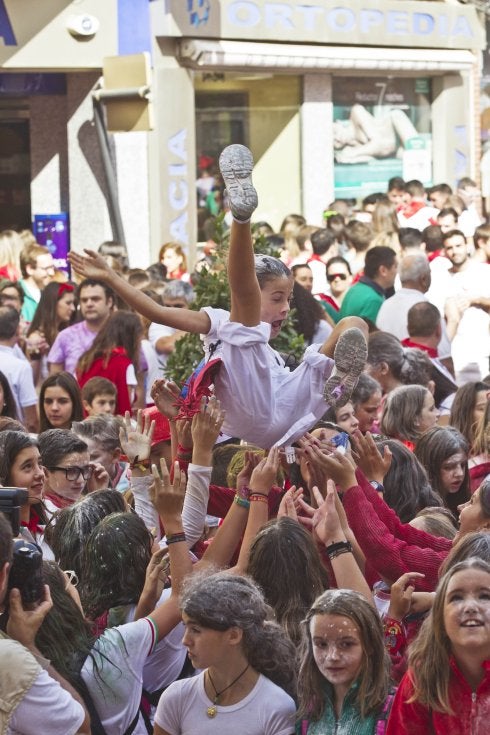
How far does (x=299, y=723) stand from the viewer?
416 cm

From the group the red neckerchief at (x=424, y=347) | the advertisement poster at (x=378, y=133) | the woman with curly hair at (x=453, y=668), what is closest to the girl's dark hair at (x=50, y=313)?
the red neckerchief at (x=424, y=347)

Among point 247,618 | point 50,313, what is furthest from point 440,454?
point 50,313

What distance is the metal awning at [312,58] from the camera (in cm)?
1816

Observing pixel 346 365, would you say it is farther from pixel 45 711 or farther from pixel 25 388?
pixel 25 388

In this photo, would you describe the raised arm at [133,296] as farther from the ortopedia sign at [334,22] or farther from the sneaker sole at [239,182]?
the ortopedia sign at [334,22]

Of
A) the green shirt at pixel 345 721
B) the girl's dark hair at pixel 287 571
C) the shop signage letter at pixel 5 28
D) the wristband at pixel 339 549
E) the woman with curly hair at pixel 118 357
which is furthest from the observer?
the shop signage letter at pixel 5 28

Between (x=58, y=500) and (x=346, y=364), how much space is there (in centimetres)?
143

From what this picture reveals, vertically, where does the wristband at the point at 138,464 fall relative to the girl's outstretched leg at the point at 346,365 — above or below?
below

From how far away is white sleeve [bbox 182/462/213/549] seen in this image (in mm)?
5367

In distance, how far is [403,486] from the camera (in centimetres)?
601

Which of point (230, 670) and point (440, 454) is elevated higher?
point (440, 454)

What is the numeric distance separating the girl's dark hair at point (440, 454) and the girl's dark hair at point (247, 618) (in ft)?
8.00

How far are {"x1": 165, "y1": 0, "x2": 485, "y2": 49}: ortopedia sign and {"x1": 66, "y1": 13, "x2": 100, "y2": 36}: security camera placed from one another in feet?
4.07

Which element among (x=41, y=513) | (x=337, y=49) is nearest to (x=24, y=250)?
(x=41, y=513)
